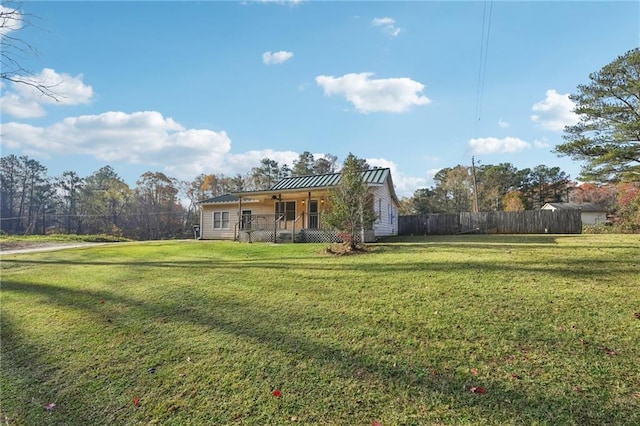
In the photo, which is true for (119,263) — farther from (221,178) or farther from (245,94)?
(221,178)

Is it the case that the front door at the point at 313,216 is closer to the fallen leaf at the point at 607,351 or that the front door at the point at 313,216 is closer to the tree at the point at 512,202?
the fallen leaf at the point at 607,351

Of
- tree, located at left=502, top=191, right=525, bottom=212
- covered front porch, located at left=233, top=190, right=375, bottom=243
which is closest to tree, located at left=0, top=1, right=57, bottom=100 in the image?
covered front porch, located at left=233, top=190, right=375, bottom=243

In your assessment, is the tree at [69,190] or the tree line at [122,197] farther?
the tree at [69,190]

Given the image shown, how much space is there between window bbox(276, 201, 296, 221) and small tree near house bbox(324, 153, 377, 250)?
27.7ft

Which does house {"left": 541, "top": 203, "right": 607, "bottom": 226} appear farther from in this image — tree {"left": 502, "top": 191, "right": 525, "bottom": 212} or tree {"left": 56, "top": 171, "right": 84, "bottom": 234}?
tree {"left": 56, "top": 171, "right": 84, "bottom": 234}

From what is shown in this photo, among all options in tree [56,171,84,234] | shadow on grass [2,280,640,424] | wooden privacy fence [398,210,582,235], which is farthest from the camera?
tree [56,171,84,234]

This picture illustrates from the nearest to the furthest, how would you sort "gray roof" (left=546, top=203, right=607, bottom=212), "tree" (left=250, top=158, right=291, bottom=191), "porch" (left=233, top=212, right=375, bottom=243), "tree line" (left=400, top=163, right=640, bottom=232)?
"porch" (left=233, top=212, right=375, bottom=243), "gray roof" (left=546, top=203, right=607, bottom=212), "tree line" (left=400, top=163, right=640, bottom=232), "tree" (left=250, top=158, right=291, bottom=191)

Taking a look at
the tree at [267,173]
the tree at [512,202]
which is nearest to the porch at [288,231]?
the tree at [267,173]

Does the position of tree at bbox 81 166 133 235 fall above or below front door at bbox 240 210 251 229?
above

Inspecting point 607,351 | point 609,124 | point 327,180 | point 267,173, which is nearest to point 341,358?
point 607,351

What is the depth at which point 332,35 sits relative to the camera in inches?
445

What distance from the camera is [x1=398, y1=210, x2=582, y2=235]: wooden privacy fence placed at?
20.1 meters

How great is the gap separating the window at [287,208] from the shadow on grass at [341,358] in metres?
14.3

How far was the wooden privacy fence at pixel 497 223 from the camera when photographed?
791 inches
